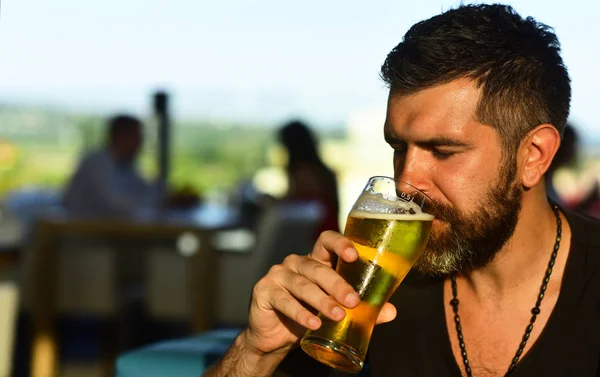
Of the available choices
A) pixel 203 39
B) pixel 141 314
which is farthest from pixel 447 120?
pixel 203 39

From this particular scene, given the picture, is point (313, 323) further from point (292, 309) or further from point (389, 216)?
point (389, 216)

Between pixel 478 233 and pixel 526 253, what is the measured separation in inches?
7.8

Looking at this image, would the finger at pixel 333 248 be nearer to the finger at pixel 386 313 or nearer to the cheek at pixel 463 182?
the finger at pixel 386 313

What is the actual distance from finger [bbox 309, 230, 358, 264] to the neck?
445mm

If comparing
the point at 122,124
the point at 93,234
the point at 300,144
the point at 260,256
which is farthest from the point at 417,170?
the point at 300,144

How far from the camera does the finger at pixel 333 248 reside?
1.22 metres

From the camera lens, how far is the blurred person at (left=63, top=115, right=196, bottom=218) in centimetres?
557

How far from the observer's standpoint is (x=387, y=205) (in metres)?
1.25

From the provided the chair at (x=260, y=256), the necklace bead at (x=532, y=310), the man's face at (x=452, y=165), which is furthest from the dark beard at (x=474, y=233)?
the chair at (x=260, y=256)

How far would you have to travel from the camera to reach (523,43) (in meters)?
1.53

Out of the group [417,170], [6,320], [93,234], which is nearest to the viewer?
[417,170]

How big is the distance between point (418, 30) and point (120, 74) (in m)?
7.89

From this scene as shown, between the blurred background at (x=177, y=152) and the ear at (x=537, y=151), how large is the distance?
149cm

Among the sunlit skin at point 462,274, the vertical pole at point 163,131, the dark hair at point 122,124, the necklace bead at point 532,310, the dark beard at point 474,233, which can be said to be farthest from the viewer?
the vertical pole at point 163,131
